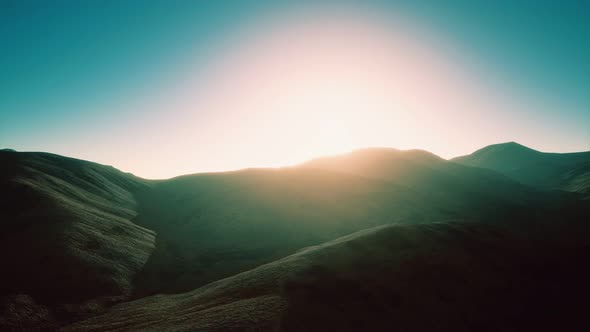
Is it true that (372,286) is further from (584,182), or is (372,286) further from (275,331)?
(584,182)

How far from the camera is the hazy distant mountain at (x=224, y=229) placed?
107ft

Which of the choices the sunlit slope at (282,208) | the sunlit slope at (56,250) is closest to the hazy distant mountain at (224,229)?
the sunlit slope at (56,250)

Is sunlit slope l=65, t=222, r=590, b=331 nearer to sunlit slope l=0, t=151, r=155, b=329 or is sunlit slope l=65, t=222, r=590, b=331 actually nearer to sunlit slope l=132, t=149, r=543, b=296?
sunlit slope l=0, t=151, r=155, b=329

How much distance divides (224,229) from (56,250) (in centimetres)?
4524

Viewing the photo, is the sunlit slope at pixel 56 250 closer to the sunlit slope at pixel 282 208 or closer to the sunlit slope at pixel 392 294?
the sunlit slope at pixel 282 208

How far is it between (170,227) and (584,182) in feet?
719

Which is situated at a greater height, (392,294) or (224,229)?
(224,229)

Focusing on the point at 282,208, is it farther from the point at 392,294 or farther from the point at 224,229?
the point at 392,294

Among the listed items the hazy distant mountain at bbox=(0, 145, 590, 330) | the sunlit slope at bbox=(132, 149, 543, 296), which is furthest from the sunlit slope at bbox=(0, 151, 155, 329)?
the sunlit slope at bbox=(132, 149, 543, 296)

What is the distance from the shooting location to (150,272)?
49.4 metres

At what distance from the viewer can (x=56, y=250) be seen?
42500 millimetres

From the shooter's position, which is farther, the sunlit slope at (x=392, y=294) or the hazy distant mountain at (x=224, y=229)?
the hazy distant mountain at (x=224, y=229)

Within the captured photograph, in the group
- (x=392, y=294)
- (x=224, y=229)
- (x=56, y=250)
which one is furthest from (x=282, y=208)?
(x=392, y=294)

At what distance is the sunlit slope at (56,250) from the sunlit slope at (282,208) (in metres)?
5.33
